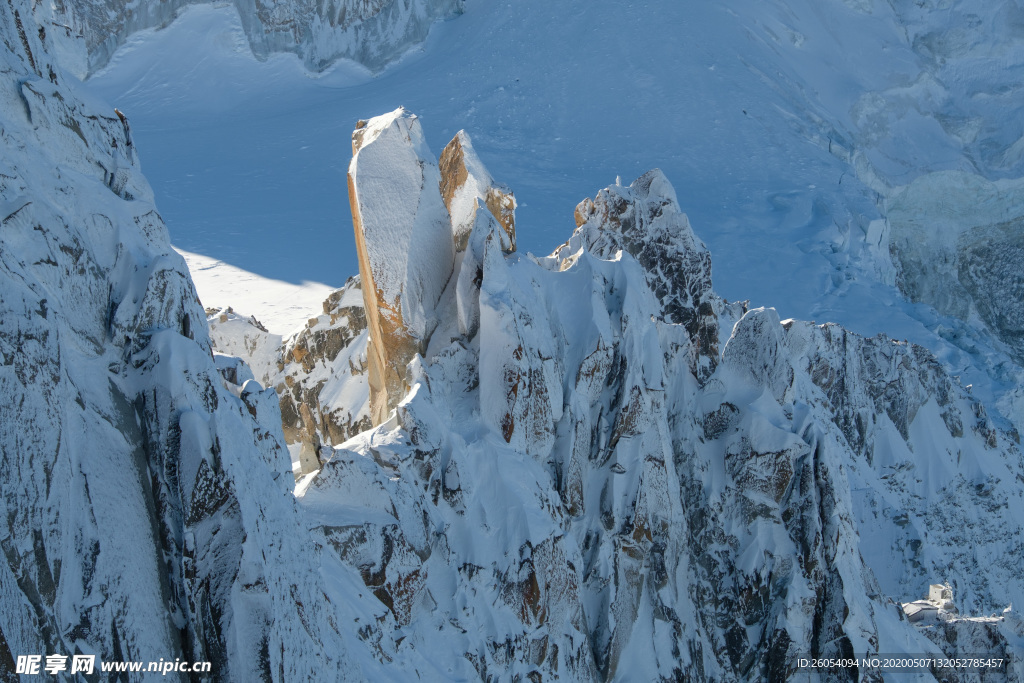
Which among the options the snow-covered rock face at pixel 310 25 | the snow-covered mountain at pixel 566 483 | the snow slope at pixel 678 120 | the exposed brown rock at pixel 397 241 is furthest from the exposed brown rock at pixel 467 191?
the snow-covered rock face at pixel 310 25

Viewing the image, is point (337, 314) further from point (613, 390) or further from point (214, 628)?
point (214, 628)

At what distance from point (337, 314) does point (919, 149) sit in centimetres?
2625

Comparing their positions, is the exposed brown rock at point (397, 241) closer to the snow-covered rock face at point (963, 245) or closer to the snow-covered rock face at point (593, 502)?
the snow-covered rock face at point (593, 502)

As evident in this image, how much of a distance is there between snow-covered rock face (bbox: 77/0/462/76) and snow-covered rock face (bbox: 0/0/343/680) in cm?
2831

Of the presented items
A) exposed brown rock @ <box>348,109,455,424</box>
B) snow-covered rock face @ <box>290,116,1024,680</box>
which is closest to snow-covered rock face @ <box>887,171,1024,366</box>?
snow-covered rock face @ <box>290,116,1024,680</box>

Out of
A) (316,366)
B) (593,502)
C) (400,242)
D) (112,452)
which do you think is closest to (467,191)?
(400,242)

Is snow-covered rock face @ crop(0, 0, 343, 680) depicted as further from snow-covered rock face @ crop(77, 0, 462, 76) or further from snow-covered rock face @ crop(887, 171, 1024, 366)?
snow-covered rock face @ crop(77, 0, 462, 76)

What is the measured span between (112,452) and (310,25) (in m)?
30.5

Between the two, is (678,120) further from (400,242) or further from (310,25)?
(400,242)

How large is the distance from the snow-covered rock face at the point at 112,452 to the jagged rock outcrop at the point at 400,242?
8.70ft

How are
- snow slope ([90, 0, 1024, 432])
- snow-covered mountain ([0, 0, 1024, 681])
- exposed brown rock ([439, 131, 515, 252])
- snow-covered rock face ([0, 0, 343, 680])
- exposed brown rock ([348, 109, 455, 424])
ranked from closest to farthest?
snow-covered rock face ([0, 0, 343, 680]) → snow-covered mountain ([0, 0, 1024, 681]) → exposed brown rock ([348, 109, 455, 424]) → exposed brown rock ([439, 131, 515, 252]) → snow slope ([90, 0, 1024, 432])

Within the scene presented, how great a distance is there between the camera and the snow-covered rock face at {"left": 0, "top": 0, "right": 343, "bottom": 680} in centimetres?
356

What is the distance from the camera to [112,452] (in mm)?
3994

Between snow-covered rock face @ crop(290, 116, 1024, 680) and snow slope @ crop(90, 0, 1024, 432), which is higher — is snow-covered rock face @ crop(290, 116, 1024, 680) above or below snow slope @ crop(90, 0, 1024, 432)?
above
